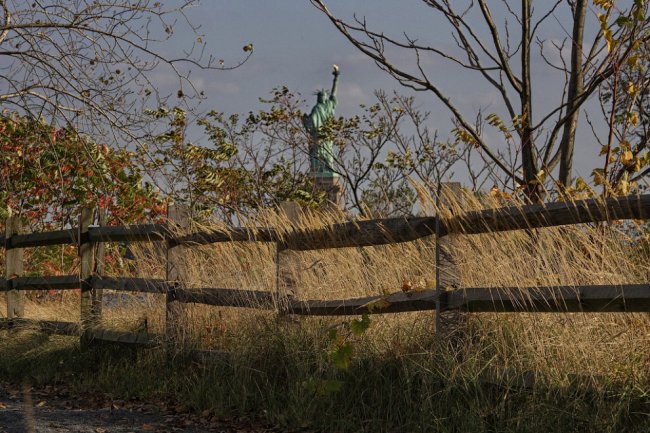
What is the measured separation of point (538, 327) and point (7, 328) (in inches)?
305

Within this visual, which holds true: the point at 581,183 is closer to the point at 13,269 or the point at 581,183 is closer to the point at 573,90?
the point at 573,90

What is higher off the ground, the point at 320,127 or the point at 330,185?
the point at 320,127

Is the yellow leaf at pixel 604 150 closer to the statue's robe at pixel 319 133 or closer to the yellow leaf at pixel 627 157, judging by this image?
the yellow leaf at pixel 627 157

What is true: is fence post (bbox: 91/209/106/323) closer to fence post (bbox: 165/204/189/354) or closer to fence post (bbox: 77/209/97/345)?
fence post (bbox: 77/209/97/345)

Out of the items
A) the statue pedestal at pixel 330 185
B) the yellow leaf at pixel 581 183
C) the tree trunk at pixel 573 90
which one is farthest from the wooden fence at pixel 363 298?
the statue pedestal at pixel 330 185

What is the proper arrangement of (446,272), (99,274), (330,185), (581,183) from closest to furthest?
(446,272)
(581,183)
(99,274)
(330,185)

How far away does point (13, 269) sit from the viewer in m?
11.7

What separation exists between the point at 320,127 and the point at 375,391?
13.9 meters

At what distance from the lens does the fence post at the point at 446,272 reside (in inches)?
230

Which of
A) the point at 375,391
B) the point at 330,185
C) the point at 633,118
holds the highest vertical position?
the point at 330,185

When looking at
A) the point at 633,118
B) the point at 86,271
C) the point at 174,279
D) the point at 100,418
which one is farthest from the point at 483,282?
the point at 86,271

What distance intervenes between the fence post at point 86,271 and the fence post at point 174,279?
4.69 ft

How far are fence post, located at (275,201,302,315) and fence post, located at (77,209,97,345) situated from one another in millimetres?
3041

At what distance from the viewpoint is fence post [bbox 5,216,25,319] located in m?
11.4
